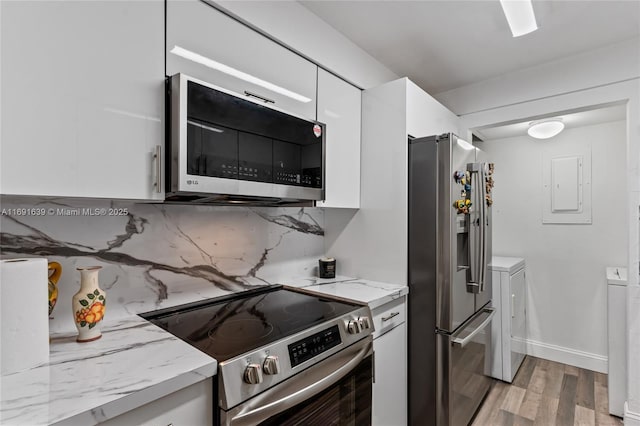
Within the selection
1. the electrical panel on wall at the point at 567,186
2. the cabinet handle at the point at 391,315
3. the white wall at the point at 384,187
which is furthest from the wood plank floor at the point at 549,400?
the electrical panel on wall at the point at 567,186

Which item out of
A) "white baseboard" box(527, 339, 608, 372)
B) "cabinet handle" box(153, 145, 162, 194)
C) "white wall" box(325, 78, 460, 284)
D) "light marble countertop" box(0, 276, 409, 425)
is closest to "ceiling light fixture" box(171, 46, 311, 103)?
"cabinet handle" box(153, 145, 162, 194)

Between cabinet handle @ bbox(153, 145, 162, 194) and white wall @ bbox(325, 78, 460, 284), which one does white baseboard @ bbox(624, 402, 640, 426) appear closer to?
white wall @ bbox(325, 78, 460, 284)

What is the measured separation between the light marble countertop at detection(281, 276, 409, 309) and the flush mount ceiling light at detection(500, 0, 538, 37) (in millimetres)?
1594

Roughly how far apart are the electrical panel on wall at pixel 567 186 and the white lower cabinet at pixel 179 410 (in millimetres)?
3532

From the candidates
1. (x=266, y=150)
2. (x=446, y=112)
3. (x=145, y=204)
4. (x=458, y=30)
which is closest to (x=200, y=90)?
(x=266, y=150)

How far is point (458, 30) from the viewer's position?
2006mm

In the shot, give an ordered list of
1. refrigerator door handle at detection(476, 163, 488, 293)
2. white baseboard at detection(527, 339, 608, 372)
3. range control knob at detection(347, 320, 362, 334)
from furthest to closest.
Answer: white baseboard at detection(527, 339, 608, 372), refrigerator door handle at detection(476, 163, 488, 293), range control knob at detection(347, 320, 362, 334)

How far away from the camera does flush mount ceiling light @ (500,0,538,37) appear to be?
5.30 feet

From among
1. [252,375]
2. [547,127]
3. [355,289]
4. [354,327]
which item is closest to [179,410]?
[252,375]

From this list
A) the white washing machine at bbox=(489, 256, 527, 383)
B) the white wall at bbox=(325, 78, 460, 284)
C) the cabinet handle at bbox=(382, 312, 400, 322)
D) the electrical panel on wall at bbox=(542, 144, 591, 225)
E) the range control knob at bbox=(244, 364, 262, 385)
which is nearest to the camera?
the range control knob at bbox=(244, 364, 262, 385)

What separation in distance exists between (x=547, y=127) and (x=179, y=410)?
10.8ft

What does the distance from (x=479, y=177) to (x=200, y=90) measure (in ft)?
5.78

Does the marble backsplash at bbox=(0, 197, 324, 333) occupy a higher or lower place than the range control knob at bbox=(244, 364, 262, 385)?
higher

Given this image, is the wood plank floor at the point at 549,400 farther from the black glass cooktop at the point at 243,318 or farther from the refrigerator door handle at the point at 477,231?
the black glass cooktop at the point at 243,318
